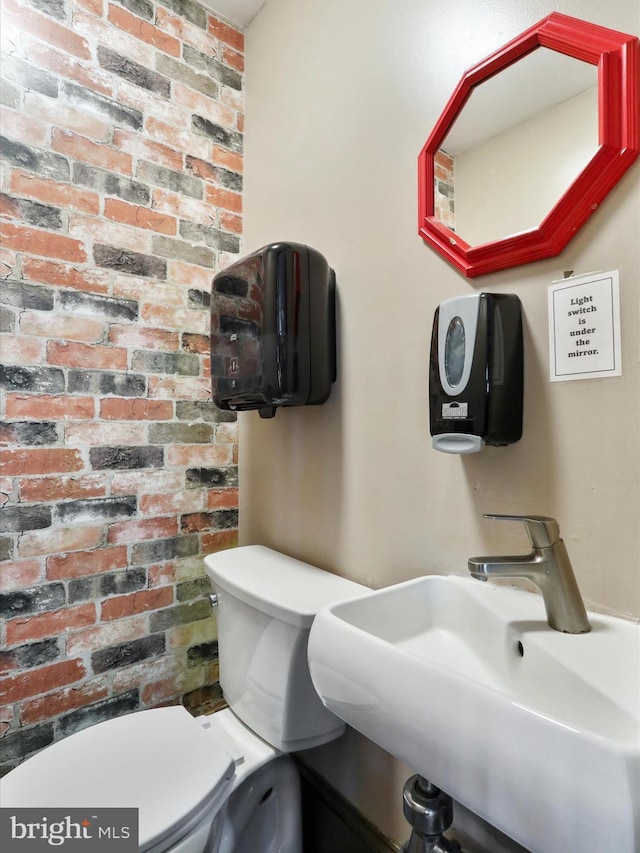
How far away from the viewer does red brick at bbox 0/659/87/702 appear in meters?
1.21

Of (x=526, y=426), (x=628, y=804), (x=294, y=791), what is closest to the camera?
(x=628, y=804)

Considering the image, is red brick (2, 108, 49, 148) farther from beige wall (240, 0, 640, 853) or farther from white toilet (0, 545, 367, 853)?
white toilet (0, 545, 367, 853)

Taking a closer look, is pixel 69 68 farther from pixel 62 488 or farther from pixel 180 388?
pixel 62 488

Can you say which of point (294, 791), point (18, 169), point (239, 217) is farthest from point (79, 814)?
point (239, 217)

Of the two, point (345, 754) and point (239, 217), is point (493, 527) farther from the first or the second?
point (239, 217)

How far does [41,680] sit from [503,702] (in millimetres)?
1267

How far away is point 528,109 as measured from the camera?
2.90 ft

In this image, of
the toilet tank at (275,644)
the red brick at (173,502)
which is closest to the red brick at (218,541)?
the red brick at (173,502)

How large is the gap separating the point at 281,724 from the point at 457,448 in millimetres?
765

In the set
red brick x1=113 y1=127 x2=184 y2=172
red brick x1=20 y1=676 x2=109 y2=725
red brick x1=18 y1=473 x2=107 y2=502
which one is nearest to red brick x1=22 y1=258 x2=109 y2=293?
red brick x1=113 y1=127 x2=184 y2=172

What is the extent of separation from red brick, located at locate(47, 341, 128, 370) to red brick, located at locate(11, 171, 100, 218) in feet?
1.30

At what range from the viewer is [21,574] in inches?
48.8

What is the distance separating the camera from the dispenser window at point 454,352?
2.90ft

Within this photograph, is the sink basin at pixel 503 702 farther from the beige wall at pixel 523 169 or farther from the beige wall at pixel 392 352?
the beige wall at pixel 523 169
